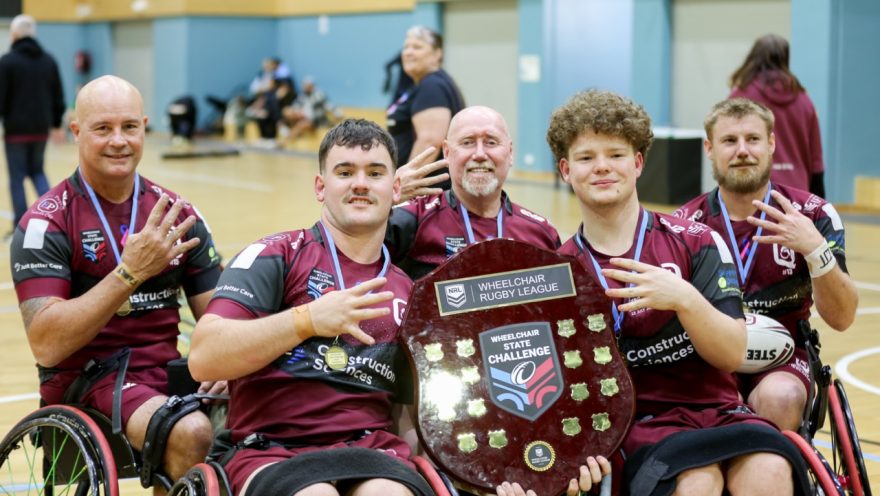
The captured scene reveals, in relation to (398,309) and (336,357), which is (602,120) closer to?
(398,309)

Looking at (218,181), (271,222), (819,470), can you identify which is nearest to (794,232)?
(819,470)

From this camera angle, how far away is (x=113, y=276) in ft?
11.4

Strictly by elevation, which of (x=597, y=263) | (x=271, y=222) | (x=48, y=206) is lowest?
(x=271, y=222)

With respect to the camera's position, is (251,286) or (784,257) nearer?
(251,286)

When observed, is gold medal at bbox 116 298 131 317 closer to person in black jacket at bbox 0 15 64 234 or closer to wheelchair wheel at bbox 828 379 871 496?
wheelchair wheel at bbox 828 379 871 496

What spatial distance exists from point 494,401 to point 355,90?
19245 mm

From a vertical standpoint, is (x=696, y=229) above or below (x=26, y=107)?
below

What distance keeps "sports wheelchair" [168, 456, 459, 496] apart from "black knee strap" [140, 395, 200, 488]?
358 mm

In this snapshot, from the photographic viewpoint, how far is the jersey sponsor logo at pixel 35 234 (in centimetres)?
357

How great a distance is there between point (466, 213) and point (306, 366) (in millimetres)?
1110

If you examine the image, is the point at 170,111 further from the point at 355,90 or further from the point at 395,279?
the point at 395,279

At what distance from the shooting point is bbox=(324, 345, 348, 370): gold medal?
3.06 metres

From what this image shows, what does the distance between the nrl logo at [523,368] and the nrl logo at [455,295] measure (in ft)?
0.33

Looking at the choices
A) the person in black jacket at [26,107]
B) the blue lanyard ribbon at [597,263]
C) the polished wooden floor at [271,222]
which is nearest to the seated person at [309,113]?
the polished wooden floor at [271,222]
